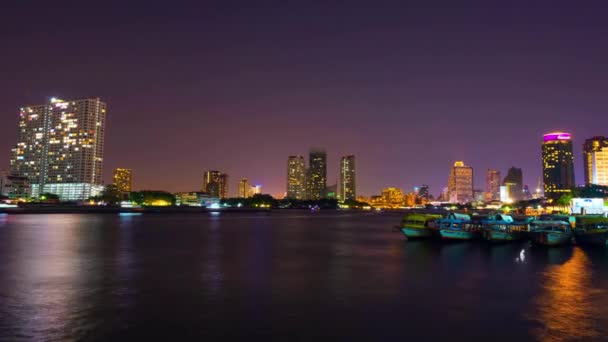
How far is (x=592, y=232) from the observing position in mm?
63562

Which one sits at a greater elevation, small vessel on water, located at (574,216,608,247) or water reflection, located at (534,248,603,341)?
small vessel on water, located at (574,216,608,247)

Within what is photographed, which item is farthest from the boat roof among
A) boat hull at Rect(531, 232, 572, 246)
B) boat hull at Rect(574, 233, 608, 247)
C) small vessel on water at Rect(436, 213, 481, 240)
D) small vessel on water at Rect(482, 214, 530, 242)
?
boat hull at Rect(574, 233, 608, 247)

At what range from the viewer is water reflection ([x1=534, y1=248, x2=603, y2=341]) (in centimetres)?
2108

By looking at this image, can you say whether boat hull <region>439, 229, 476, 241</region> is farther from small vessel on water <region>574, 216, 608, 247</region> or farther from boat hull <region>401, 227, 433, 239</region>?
small vessel on water <region>574, 216, 608, 247</region>

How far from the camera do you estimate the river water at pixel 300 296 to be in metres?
21.2

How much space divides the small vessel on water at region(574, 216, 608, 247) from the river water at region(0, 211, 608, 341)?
12881mm

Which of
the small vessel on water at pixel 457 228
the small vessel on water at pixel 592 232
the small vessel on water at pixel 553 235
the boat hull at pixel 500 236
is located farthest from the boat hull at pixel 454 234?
the small vessel on water at pixel 592 232

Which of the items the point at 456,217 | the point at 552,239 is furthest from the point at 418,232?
the point at 552,239

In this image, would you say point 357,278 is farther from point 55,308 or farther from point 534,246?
point 534,246

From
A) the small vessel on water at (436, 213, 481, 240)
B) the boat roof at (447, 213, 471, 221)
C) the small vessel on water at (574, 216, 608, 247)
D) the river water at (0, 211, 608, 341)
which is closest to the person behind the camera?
the river water at (0, 211, 608, 341)

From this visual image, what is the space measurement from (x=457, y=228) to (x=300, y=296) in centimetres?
5262

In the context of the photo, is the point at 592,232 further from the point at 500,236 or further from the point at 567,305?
the point at 567,305

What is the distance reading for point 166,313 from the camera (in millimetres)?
24078

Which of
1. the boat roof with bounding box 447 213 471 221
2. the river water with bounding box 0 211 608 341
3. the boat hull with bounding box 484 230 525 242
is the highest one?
the boat roof with bounding box 447 213 471 221
